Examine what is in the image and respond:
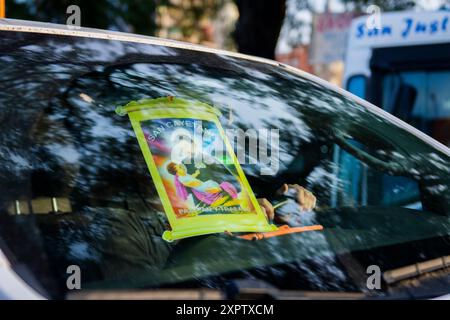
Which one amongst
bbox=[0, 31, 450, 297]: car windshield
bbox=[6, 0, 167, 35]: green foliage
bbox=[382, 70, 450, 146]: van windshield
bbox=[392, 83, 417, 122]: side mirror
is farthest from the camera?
bbox=[6, 0, 167, 35]: green foliage

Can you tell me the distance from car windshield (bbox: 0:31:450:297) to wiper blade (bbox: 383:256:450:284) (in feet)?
0.10

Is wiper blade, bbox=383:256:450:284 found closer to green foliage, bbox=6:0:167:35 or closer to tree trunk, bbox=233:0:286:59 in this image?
tree trunk, bbox=233:0:286:59

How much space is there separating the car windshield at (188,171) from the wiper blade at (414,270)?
0.10 feet

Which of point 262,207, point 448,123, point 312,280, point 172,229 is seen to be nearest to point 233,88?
point 262,207

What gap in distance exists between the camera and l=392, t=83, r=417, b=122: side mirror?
25.1 ft

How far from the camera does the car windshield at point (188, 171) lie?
1.93 meters

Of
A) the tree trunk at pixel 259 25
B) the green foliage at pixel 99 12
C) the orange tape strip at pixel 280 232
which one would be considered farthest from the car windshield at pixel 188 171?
the green foliage at pixel 99 12

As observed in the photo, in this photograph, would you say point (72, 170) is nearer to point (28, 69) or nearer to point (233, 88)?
point (28, 69)

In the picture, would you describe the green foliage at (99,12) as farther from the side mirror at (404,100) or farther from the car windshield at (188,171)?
the car windshield at (188,171)

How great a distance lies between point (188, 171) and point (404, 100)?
5838 mm

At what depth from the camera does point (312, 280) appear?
1946 mm

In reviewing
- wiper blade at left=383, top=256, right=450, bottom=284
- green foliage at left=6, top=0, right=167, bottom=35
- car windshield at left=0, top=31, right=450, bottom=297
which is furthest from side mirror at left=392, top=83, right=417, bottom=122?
wiper blade at left=383, top=256, right=450, bottom=284

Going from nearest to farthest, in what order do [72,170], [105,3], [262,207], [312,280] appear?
[312,280] → [72,170] → [262,207] → [105,3]
